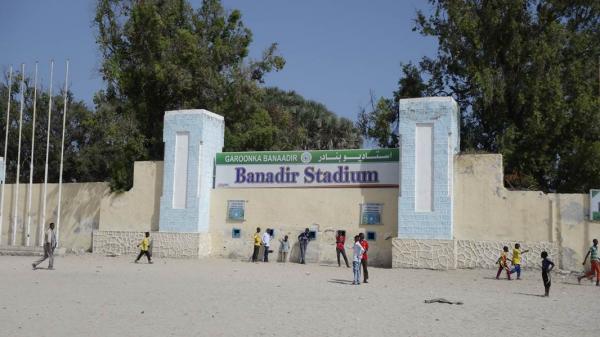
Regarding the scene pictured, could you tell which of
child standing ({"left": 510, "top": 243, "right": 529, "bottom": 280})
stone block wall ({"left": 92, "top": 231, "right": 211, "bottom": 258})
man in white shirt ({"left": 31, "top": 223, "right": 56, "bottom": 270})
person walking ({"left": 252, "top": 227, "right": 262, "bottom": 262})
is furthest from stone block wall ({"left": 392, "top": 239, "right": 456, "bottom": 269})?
man in white shirt ({"left": 31, "top": 223, "right": 56, "bottom": 270})

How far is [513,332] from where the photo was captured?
9648 mm

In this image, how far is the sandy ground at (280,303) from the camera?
380 inches

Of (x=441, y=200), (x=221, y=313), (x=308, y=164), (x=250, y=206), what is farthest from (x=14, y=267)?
(x=441, y=200)

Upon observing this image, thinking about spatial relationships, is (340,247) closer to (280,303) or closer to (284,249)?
(284,249)

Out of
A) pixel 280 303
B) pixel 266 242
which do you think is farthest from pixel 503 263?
pixel 280 303

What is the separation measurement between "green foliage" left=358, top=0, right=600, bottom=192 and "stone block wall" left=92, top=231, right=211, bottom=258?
11607mm

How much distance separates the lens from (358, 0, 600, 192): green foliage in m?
23.8

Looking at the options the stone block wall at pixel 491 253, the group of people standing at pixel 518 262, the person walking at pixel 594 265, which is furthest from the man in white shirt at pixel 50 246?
the person walking at pixel 594 265

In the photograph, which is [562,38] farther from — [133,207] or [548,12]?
[133,207]

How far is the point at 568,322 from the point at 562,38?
16614mm

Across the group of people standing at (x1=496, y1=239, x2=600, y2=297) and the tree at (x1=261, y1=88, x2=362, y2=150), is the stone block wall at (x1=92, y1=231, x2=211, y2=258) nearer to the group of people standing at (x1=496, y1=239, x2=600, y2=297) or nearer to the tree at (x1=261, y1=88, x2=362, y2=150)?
the group of people standing at (x1=496, y1=239, x2=600, y2=297)

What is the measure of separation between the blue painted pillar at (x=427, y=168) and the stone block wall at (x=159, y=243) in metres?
7.27

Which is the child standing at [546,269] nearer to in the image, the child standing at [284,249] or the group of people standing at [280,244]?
the group of people standing at [280,244]

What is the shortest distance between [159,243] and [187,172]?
111 inches
